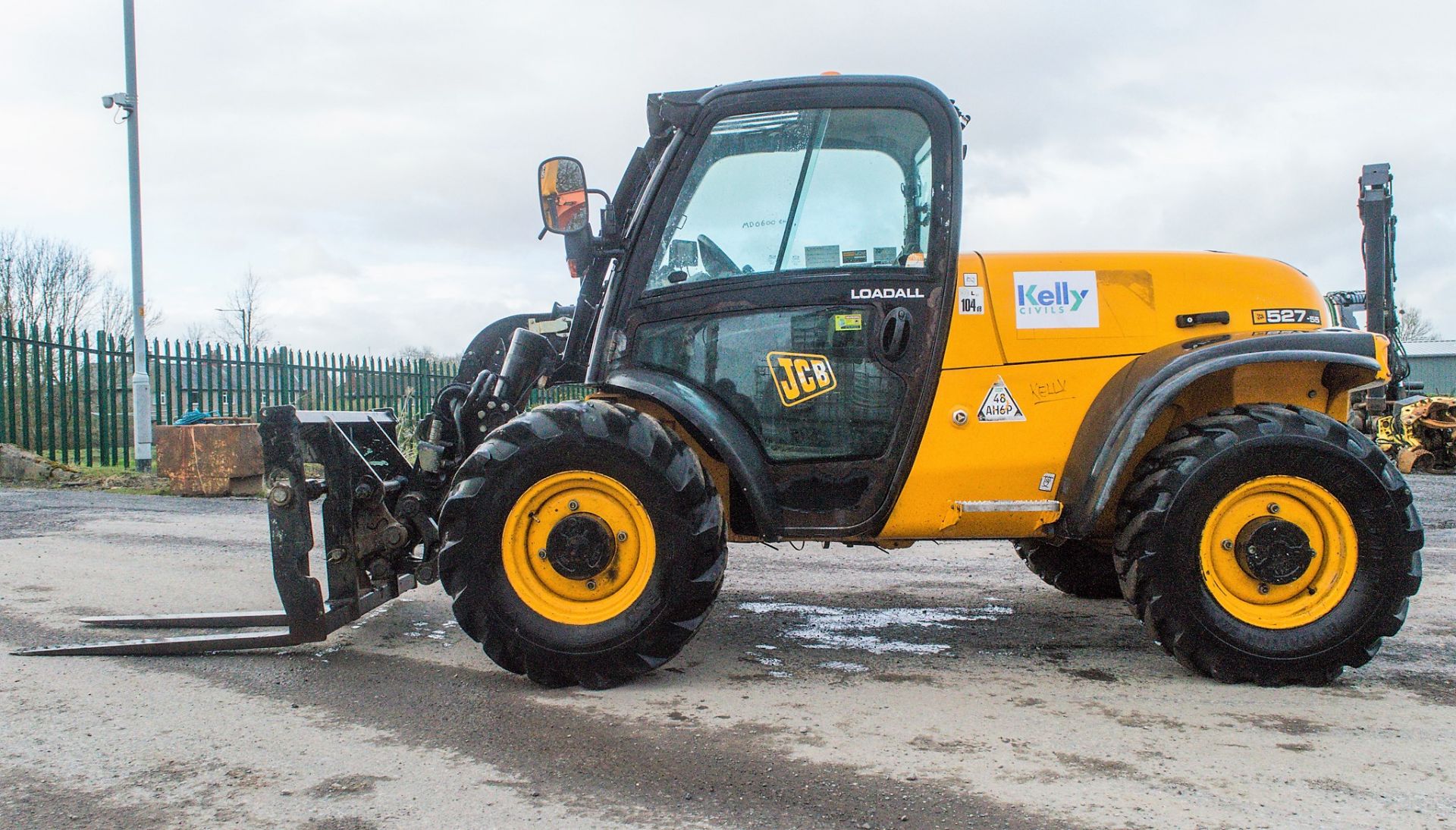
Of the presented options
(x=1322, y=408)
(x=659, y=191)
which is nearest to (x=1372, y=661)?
(x=1322, y=408)

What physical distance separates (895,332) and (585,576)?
5.14ft

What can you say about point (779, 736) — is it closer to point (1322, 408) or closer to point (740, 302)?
point (740, 302)

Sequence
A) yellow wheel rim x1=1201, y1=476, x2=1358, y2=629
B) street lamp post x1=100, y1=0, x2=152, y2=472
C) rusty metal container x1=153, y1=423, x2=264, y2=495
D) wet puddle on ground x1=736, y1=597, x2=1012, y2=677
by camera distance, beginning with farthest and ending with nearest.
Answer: street lamp post x1=100, y1=0, x2=152, y2=472
rusty metal container x1=153, y1=423, x2=264, y2=495
wet puddle on ground x1=736, y1=597, x2=1012, y2=677
yellow wheel rim x1=1201, y1=476, x2=1358, y2=629

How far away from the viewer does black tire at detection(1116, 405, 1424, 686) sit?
4.12 meters

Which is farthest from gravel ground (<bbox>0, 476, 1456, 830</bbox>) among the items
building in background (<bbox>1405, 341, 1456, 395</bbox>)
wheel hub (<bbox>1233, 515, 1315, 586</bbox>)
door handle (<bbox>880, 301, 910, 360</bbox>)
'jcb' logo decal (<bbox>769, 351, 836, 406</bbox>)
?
building in background (<bbox>1405, 341, 1456, 395</bbox>)

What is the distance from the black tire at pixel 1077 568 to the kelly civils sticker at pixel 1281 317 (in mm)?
1703

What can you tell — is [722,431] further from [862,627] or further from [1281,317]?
[1281,317]

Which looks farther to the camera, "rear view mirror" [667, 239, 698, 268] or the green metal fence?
the green metal fence

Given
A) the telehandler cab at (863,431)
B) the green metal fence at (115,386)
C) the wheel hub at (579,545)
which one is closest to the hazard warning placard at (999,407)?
the telehandler cab at (863,431)

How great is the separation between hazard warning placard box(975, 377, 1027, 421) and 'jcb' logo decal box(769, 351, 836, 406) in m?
0.62

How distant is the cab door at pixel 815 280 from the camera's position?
435cm

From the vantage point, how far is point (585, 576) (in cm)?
416

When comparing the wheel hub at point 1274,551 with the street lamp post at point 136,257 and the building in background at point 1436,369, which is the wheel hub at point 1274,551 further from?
the building in background at point 1436,369

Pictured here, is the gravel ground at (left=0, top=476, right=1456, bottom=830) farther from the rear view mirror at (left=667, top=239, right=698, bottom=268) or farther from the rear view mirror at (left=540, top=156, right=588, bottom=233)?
the rear view mirror at (left=540, top=156, right=588, bottom=233)
